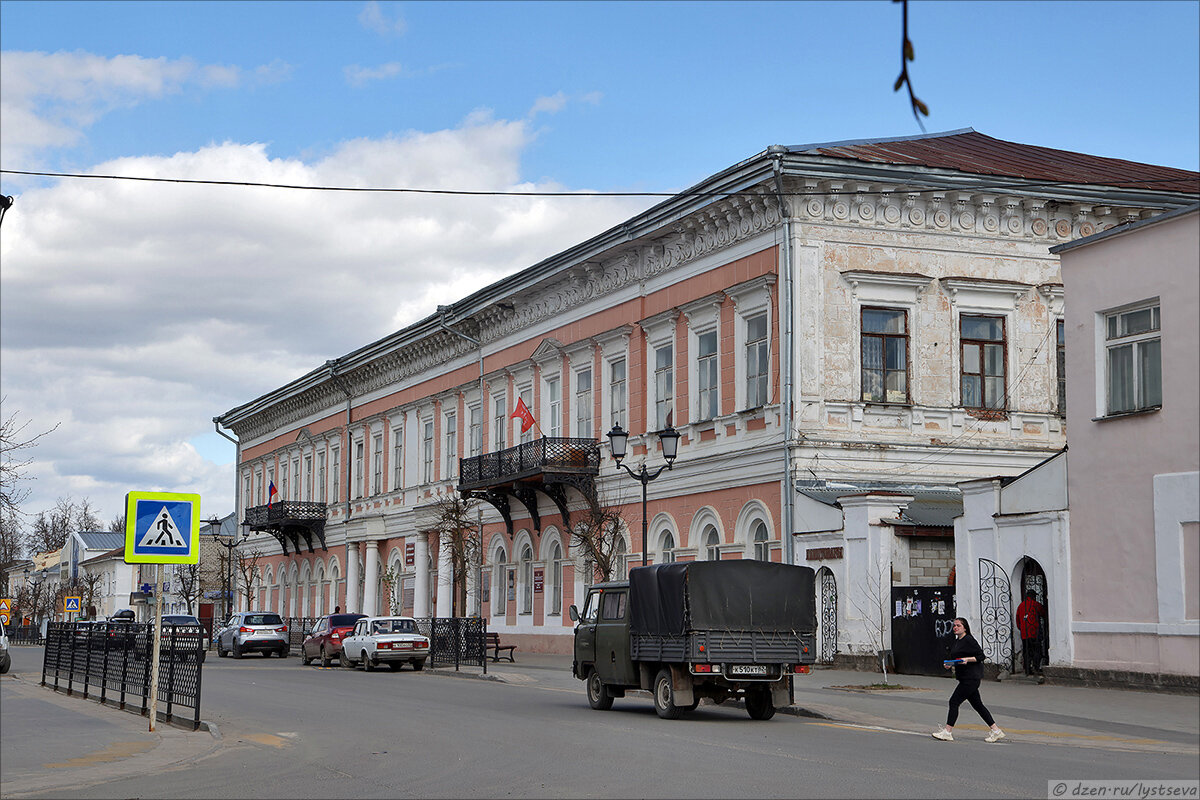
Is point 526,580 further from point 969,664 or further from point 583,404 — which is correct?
point 969,664

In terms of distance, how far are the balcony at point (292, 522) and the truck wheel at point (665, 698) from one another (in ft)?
147

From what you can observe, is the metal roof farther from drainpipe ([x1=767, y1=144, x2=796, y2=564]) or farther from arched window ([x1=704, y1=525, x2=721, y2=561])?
arched window ([x1=704, y1=525, x2=721, y2=561])

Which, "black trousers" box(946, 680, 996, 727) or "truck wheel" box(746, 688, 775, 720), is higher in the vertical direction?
"black trousers" box(946, 680, 996, 727)

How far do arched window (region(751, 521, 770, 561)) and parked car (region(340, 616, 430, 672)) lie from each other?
9363 mm

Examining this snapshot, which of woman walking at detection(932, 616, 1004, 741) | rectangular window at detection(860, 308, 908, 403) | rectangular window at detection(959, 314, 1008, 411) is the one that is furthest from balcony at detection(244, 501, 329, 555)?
woman walking at detection(932, 616, 1004, 741)

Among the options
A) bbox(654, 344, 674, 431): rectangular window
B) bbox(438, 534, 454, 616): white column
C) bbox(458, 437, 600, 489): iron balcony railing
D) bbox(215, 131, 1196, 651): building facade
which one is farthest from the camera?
A: bbox(438, 534, 454, 616): white column

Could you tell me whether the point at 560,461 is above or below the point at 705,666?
above

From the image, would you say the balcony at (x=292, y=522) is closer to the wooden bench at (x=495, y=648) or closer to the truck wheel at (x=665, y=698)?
the wooden bench at (x=495, y=648)

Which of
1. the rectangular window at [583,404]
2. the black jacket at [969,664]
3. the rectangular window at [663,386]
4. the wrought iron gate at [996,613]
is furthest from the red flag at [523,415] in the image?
the black jacket at [969,664]

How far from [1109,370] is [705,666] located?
9096 mm

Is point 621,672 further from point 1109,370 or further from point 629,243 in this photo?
point 629,243

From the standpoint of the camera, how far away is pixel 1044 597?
1010 inches

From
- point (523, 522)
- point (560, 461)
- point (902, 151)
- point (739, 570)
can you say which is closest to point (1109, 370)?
point (739, 570)

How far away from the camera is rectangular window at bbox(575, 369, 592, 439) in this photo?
139ft
